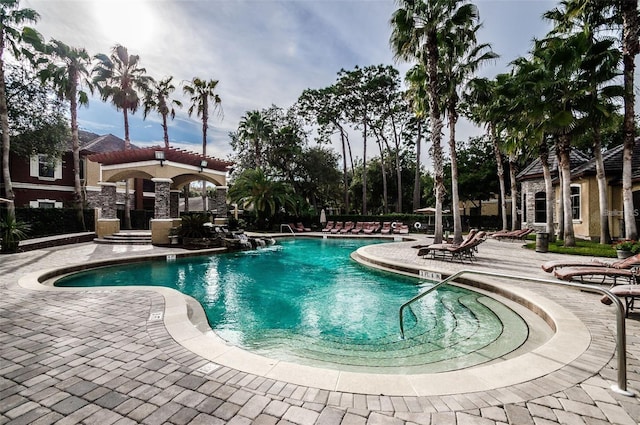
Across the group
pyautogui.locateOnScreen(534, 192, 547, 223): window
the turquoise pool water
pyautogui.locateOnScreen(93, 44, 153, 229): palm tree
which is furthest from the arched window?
pyautogui.locateOnScreen(93, 44, 153, 229): palm tree

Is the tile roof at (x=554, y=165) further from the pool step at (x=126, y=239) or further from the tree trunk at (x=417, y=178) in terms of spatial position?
the pool step at (x=126, y=239)

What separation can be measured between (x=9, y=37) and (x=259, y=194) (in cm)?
1640

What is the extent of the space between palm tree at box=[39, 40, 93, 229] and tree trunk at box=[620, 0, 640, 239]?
2706 centimetres

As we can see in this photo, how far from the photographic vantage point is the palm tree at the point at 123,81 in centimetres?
2133

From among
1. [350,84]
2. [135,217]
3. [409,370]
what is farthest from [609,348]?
[350,84]

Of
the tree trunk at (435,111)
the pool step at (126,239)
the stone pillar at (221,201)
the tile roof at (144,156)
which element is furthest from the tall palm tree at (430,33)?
the pool step at (126,239)

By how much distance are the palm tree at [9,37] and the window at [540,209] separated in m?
30.5

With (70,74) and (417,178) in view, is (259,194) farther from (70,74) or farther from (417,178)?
(417,178)

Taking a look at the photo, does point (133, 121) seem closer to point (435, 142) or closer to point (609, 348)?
point (435, 142)

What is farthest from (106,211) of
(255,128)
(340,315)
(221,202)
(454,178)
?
(454,178)

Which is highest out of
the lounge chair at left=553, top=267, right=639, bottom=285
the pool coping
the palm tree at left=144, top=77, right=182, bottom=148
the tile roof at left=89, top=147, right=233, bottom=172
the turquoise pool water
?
the palm tree at left=144, top=77, right=182, bottom=148

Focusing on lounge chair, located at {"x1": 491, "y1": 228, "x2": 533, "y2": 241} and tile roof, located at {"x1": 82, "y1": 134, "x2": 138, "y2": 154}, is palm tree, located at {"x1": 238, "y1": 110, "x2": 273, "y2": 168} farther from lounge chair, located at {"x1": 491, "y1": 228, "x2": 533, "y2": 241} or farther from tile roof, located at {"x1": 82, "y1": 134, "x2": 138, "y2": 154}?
lounge chair, located at {"x1": 491, "y1": 228, "x2": 533, "y2": 241}

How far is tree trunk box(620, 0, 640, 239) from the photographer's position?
1102 cm

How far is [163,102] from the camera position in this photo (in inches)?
1017
